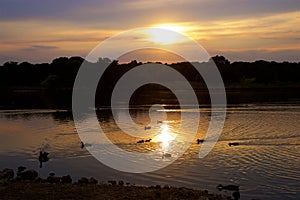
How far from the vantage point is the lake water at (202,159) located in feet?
61.6

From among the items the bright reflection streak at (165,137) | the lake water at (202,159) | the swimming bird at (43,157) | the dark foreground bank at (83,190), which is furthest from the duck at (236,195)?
the bright reflection streak at (165,137)

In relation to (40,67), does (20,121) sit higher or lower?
lower

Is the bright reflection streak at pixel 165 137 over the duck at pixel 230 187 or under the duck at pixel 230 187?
over

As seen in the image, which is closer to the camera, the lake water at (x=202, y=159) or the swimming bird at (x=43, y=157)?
the lake water at (x=202, y=159)

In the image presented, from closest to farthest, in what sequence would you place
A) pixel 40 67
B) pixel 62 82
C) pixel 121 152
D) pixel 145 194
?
pixel 145 194
pixel 121 152
pixel 62 82
pixel 40 67

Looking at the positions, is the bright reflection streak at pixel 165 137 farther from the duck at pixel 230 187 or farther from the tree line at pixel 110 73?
the tree line at pixel 110 73

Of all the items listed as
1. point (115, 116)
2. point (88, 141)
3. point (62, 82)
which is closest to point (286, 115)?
point (115, 116)

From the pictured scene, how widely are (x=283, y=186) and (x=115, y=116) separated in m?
31.9

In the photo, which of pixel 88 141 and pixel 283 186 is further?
pixel 88 141

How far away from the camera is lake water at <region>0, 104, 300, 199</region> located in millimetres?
18766

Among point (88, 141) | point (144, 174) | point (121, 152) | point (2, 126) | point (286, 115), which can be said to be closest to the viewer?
point (144, 174)

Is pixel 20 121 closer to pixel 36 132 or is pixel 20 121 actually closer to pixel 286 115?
pixel 36 132

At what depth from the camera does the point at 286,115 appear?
47688 millimetres

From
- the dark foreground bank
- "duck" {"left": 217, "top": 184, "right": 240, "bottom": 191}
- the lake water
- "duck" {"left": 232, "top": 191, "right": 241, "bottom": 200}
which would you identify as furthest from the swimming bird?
"duck" {"left": 232, "top": 191, "right": 241, "bottom": 200}
